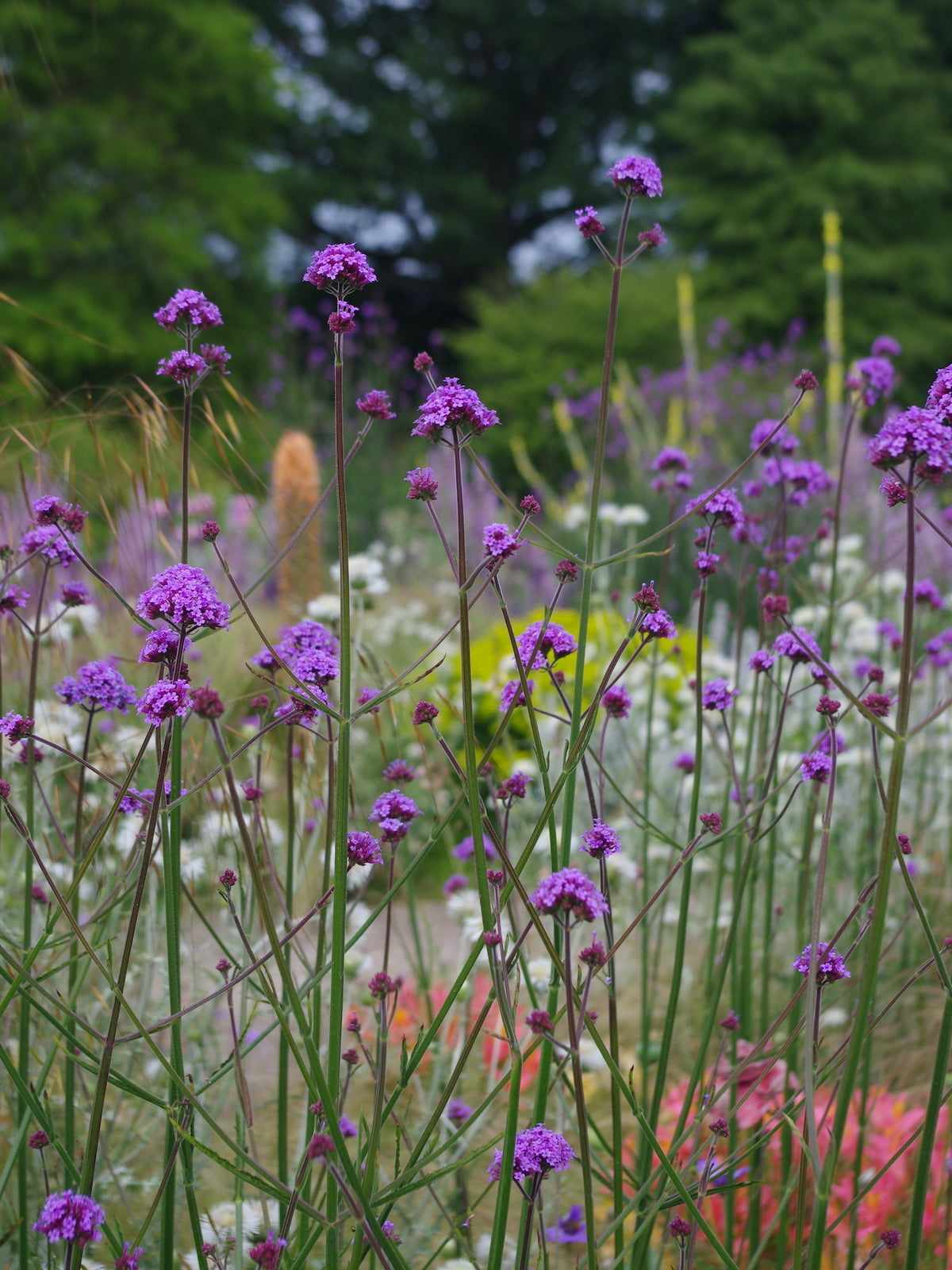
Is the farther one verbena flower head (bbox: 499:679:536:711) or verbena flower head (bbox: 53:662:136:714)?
verbena flower head (bbox: 53:662:136:714)

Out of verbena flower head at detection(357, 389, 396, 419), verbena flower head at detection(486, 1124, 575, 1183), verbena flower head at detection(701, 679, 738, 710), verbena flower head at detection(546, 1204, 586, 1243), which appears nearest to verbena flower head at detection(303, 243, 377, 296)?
verbena flower head at detection(357, 389, 396, 419)

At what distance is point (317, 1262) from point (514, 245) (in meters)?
21.0

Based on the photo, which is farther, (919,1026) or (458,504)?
(919,1026)

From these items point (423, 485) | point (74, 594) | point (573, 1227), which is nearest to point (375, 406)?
point (423, 485)

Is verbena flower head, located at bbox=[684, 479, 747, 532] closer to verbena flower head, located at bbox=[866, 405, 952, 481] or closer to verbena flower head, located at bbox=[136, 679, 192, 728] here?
verbena flower head, located at bbox=[866, 405, 952, 481]

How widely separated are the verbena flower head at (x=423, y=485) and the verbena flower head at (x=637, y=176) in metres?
0.36

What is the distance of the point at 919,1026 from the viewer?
2.63 m

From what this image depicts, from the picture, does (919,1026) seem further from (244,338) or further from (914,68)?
(914,68)

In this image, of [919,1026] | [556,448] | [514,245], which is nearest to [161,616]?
[919,1026]

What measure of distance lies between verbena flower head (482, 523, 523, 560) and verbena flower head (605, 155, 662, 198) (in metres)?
0.37

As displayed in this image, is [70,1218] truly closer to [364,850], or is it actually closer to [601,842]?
[364,850]

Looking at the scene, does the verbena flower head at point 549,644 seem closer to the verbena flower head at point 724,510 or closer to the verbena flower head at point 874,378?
the verbena flower head at point 724,510

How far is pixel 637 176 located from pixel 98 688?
0.78 m

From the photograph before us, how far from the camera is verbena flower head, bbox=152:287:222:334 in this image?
1.10m
